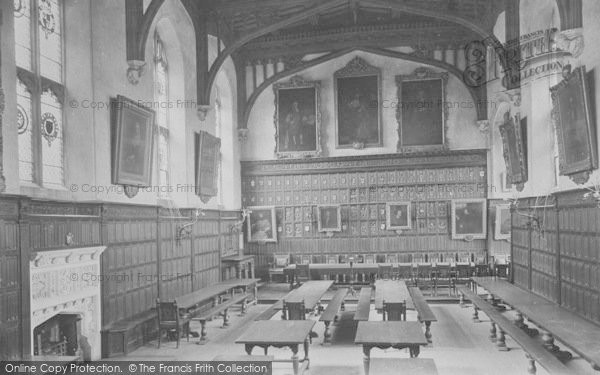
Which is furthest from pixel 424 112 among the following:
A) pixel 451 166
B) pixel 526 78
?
pixel 526 78

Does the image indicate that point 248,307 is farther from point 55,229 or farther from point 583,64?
point 583,64

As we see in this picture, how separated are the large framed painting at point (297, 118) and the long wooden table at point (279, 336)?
9.60 meters

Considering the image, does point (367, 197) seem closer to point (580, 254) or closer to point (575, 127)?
point (580, 254)

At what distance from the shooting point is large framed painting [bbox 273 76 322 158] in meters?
17.1

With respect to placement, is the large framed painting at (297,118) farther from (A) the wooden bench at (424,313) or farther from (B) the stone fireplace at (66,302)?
(B) the stone fireplace at (66,302)

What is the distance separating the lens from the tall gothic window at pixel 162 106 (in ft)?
39.6

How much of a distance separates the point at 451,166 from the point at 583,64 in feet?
27.5

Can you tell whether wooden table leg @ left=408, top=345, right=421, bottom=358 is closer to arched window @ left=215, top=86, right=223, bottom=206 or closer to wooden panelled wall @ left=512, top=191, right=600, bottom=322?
wooden panelled wall @ left=512, top=191, right=600, bottom=322

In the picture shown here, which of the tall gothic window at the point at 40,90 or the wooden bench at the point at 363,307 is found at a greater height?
the tall gothic window at the point at 40,90

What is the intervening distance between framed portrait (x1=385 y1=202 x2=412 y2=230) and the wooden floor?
497 centimetres

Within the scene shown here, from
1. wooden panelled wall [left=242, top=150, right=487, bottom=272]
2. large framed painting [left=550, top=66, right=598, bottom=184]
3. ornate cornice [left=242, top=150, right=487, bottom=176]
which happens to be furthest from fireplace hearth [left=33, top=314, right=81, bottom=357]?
ornate cornice [left=242, top=150, right=487, bottom=176]

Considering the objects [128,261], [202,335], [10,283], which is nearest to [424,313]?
[202,335]

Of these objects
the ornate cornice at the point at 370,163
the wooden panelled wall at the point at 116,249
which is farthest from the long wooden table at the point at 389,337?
the ornate cornice at the point at 370,163

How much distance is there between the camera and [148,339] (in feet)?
33.4
